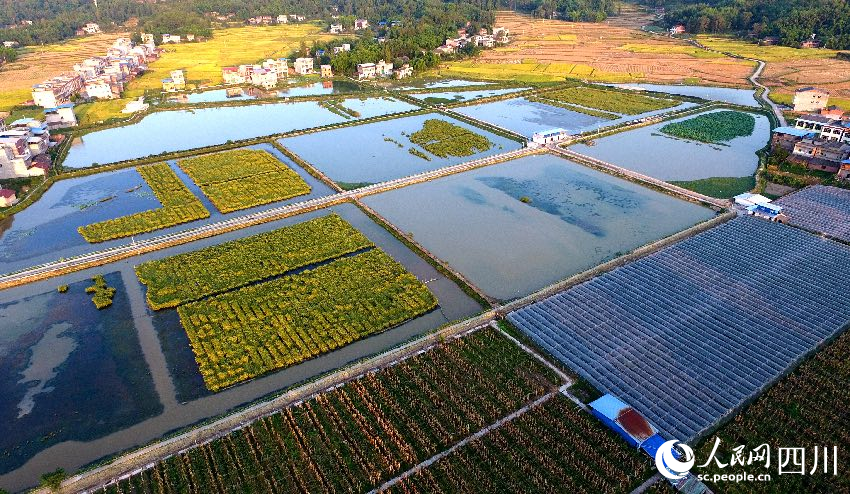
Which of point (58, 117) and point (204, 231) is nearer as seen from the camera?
point (204, 231)

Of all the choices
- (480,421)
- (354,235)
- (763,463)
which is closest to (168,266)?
(354,235)

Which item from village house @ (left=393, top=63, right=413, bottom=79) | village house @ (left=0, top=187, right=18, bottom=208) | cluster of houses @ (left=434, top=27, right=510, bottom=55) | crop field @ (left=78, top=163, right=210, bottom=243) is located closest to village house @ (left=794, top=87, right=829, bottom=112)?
village house @ (left=393, top=63, right=413, bottom=79)

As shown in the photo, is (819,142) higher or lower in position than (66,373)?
higher

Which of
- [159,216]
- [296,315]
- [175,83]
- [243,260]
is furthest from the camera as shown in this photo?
[175,83]

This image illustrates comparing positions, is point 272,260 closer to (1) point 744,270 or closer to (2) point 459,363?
(2) point 459,363

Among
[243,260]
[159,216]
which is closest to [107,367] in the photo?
[243,260]

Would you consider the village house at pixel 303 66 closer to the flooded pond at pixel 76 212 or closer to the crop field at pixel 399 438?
the flooded pond at pixel 76 212

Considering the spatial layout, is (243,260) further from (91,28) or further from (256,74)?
(91,28)
